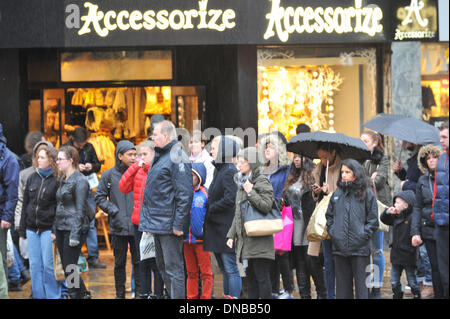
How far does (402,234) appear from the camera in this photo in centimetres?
987

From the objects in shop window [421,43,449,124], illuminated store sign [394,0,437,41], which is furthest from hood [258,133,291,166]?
shop window [421,43,449,124]

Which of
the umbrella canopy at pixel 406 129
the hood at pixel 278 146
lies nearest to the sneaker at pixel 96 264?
the hood at pixel 278 146

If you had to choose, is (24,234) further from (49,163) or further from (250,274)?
(250,274)

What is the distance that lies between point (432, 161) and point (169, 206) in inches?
117

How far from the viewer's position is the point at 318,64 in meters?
14.6

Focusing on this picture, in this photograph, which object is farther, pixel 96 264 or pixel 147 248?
pixel 96 264

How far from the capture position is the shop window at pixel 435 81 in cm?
1440

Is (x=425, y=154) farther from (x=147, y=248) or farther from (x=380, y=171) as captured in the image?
(x=147, y=248)

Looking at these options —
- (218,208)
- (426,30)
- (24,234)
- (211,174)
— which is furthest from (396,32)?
(24,234)

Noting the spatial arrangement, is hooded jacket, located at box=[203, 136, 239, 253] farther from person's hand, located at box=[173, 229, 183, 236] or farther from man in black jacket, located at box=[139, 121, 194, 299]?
person's hand, located at box=[173, 229, 183, 236]

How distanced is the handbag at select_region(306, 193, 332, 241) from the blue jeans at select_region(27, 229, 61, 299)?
10.1 feet

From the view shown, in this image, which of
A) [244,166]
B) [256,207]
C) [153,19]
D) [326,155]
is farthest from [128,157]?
[153,19]

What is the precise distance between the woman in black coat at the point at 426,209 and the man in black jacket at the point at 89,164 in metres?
5.73

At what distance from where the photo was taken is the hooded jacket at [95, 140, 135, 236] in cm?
1059
